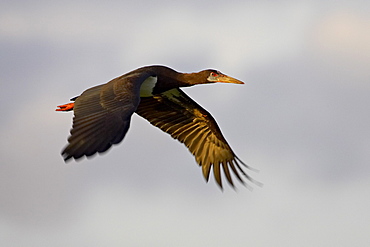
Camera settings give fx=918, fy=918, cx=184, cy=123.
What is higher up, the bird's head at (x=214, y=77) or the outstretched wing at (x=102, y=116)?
the bird's head at (x=214, y=77)

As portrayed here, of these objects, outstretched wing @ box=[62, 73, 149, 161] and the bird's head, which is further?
the bird's head

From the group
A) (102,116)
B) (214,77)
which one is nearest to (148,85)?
(214,77)

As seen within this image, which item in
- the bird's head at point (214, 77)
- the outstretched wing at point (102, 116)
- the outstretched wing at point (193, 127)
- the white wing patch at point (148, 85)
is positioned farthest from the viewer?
the outstretched wing at point (193, 127)

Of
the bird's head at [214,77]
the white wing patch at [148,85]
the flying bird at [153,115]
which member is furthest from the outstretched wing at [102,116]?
the bird's head at [214,77]

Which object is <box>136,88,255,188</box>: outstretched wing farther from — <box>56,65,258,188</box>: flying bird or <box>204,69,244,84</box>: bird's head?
<box>204,69,244,84</box>: bird's head

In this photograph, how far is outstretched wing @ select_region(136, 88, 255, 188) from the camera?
20.2 metres

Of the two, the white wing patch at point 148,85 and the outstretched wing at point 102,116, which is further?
the white wing patch at point 148,85

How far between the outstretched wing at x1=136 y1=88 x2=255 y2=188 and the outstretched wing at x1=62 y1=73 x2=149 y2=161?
2.54m

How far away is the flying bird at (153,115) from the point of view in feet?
47.9

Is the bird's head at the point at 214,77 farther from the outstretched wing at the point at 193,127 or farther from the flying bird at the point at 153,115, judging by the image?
the outstretched wing at the point at 193,127

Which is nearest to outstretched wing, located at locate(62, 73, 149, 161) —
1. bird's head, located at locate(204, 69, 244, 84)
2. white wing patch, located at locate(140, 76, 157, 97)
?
white wing patch, located at locate(140, 76, 157, 97)

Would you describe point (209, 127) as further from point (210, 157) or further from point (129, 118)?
point (129, 118)

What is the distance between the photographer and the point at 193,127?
2055 centimetres

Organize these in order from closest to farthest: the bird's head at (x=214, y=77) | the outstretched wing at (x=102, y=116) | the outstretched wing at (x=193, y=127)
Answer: the outstretched wing at (x=102, y=116) < the bird's head at (x=214, y=77) < the outstretched wing at (x=193, y=127)
